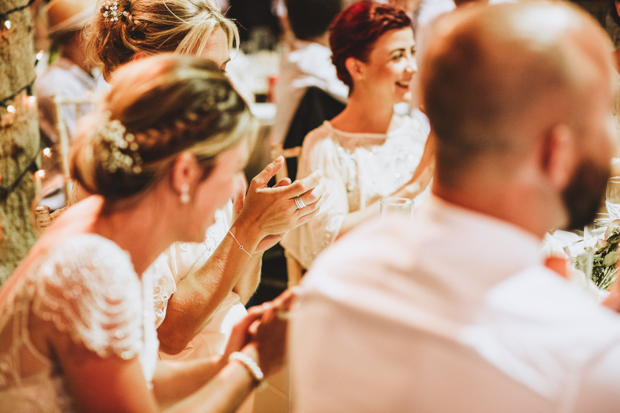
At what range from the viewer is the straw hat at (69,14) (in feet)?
11.9

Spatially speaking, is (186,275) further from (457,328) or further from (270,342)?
(457,328)

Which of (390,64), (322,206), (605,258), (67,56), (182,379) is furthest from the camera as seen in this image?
(67,56)

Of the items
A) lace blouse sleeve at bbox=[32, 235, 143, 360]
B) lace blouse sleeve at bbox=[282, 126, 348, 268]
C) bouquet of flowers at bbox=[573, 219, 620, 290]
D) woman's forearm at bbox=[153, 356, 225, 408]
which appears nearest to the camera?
lace blouse sleeve at bbox=[32, 235, 143, 360]

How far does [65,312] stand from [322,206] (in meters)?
1.42

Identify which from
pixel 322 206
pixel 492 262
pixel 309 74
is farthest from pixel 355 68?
pixel 492 262

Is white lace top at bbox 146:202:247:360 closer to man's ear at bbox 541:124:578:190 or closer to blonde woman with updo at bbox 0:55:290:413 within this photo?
blonde woman with updo at bbox 0:55:290:413

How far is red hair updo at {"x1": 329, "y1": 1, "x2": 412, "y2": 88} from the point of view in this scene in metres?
2.35

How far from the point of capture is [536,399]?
651 millimetres

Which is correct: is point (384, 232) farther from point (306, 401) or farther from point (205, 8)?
point (205, 8)

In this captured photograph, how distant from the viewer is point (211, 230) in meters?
1.74

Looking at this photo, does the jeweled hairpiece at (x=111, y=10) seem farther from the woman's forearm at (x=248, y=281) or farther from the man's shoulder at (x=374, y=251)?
the man's shoulder at (x=374, y=251)

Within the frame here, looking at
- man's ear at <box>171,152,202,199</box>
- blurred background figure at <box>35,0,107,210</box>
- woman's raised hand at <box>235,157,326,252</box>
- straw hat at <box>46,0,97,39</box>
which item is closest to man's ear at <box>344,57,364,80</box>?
woman's raised hand at <box>235,157,326,252</box>

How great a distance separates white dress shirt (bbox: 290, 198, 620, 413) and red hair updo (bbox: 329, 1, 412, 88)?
69.6 inches

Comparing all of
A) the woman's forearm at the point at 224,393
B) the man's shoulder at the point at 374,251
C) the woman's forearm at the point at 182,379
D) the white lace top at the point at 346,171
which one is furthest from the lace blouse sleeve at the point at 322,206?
the man's shoulder at the point at 374,251
